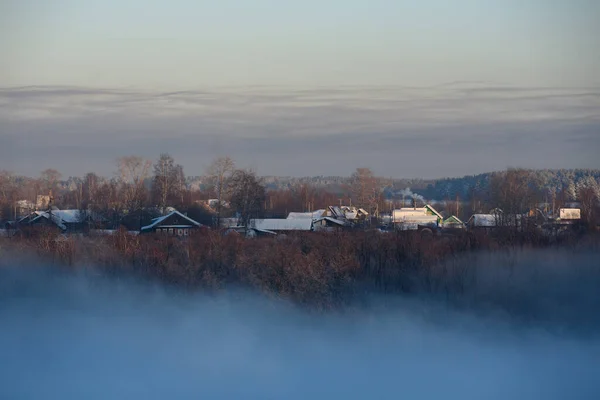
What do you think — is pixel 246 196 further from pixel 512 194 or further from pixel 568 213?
pixel 568 213

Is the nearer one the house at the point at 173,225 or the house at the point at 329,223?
the house at the point at 173,225

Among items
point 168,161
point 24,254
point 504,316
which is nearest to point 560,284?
point 504,316

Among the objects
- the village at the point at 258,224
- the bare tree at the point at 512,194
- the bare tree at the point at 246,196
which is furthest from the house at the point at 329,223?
the bare tree at the point at 512,194

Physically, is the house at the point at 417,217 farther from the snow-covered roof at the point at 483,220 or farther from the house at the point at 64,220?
the house at the point at 64,220

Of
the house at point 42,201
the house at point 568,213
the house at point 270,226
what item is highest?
the house at point 42,201

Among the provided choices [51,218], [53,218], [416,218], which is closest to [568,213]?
[416,218]

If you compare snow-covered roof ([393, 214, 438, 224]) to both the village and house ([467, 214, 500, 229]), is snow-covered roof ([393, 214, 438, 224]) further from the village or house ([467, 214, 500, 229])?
house ([467, 214, 500, 229])

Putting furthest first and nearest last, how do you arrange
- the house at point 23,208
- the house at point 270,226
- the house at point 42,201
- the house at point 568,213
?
the house at point 42,201 → the house at point 23,208 → the house at point 568,213 → the house at point 270,226
